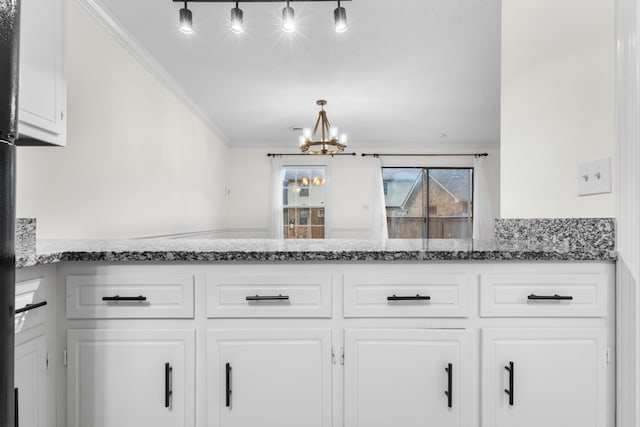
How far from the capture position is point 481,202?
6664 millimetres

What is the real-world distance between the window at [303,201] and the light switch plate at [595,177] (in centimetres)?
542

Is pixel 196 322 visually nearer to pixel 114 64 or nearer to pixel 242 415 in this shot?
pixel 242 415

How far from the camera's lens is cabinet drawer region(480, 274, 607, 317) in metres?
1.13

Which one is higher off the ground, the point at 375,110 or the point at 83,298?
the point at 375,110

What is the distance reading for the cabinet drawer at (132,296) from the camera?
3.65 ft

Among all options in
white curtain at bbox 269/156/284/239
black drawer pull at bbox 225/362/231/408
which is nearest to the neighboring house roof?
white curtain at bbox 269/156/284/239

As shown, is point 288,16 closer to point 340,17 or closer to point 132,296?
point 340,17

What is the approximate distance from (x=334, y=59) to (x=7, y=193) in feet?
10.1

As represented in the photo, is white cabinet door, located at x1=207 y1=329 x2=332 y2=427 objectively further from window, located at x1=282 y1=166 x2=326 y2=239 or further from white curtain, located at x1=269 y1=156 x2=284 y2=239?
window, located at x1=282 y1=166 x2=326 y2=239

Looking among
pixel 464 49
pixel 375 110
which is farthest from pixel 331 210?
pixel 464 49

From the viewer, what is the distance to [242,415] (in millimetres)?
1128

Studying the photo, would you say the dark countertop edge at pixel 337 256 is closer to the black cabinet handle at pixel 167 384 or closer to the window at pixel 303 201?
the black cabinet handle at pixel 167 384

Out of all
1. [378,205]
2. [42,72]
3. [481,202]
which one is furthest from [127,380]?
[481,202]

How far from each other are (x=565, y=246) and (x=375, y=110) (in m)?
3.59
